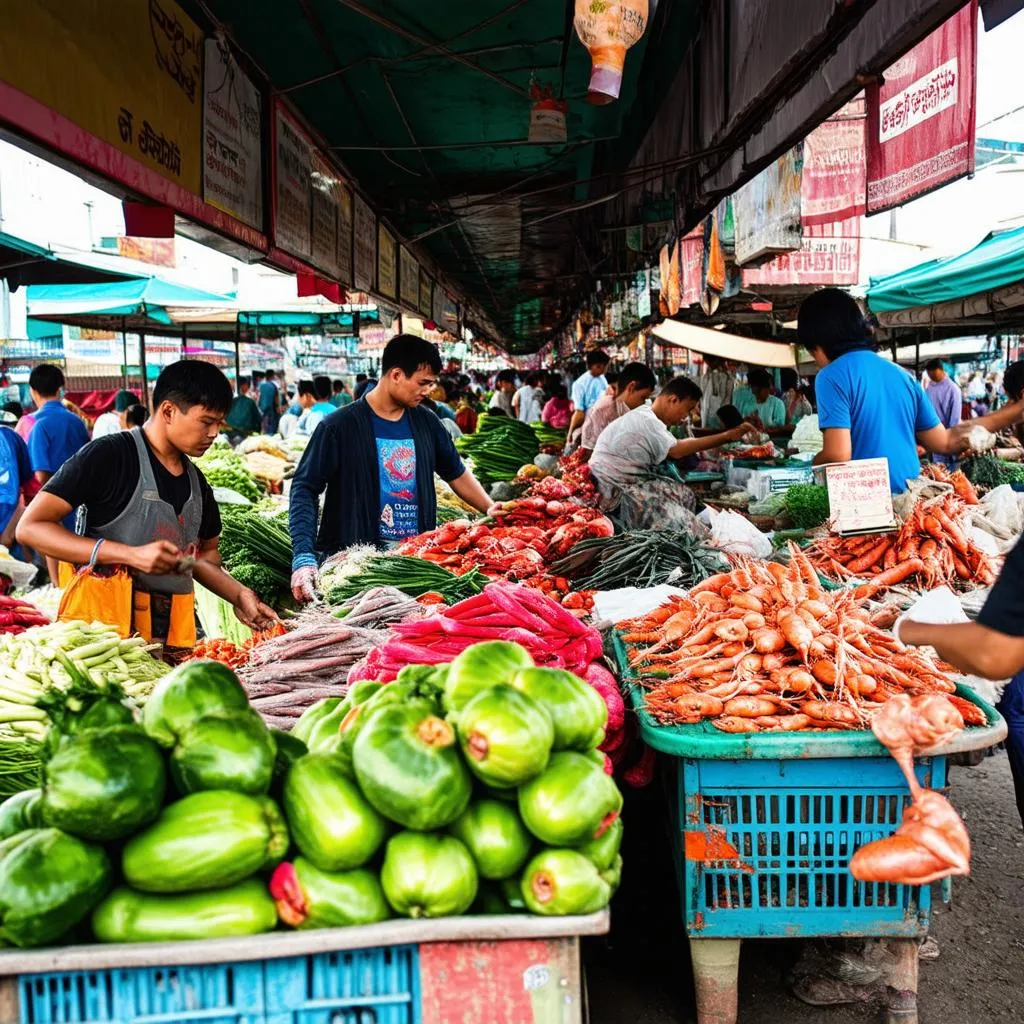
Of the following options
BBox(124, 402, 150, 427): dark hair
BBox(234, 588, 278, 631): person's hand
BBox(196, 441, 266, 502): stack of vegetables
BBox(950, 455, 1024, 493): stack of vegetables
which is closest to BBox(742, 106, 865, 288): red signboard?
BBox(950, 455, 1024, 493): stack of vegetables

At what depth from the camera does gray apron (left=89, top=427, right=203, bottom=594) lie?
3650mm

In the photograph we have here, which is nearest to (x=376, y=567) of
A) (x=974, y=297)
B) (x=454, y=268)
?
(x=974, y=297)

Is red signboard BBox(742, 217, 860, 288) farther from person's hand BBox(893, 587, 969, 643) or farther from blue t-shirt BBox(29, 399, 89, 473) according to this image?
blue t-shirt BBox(29, 399, 89, 473)

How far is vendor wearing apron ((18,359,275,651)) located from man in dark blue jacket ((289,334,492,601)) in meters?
0.61

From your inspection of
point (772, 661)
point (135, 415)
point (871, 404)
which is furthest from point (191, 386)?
point (135, 415)

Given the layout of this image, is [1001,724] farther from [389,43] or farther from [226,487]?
[226,487]

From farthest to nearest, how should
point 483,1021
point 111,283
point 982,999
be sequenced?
1. point 111,283
2. point 982,999
3. point 483,1021

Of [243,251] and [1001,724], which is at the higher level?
[243,251]

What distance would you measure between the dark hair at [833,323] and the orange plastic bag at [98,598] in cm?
335

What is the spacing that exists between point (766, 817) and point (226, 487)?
7540mm

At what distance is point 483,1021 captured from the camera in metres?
1.62

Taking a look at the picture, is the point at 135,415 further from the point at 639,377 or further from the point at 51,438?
the point at 639,377

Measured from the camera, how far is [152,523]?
3.71 m

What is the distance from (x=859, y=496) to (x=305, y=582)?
2524mm
